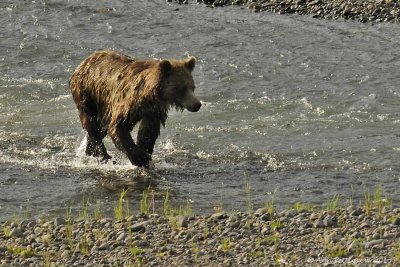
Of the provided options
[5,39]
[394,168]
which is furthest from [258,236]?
[5,39]

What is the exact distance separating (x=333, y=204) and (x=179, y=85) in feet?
8.55

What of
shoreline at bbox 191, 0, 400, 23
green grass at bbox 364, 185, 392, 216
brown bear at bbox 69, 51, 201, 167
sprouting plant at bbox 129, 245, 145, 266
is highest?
shoreline at bbox 191, 0, 400, 23

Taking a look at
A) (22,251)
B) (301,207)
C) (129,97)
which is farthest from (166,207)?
(129,97)

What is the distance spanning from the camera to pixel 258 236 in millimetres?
9516

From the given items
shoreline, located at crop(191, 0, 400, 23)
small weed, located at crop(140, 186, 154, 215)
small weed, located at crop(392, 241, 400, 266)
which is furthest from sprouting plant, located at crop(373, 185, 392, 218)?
shoreline, located at crop(191, 0, 400, 23)

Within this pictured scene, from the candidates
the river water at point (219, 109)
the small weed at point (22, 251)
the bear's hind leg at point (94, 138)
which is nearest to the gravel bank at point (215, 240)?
the small weed at point (22, 251)

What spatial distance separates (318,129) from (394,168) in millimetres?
2094

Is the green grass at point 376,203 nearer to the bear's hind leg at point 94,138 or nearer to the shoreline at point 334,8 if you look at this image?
the bear's hind leg at point 94,138

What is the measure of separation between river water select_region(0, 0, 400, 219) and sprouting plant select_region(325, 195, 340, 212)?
16 cm

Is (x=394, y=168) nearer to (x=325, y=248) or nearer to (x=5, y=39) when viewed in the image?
(x=325, y=248)

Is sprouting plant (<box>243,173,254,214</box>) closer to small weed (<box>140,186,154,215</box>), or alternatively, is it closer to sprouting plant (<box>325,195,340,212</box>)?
sprouting plant (<box>325,195,340,212</box>)

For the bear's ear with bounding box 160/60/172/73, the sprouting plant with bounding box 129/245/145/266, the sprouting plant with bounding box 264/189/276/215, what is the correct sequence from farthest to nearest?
1. the bear's ear with bounding box 160/60/172/73
2. the sprouting plant with bounding box 264/189/276/215
3. the sprouting plant with bounding box 129/245/145/266

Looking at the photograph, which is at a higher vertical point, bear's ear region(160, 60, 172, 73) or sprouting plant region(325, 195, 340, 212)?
bear's ear region(160, 60, 172, 73)

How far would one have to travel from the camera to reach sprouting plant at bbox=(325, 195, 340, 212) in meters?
10.4
